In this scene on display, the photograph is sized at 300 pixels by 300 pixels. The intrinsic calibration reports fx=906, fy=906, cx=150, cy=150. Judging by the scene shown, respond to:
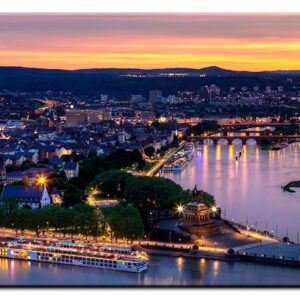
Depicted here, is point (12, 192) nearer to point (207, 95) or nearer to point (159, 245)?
point (159, 245)

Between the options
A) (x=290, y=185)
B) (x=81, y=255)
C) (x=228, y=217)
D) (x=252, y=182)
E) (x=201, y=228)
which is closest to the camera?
(x=81, y=255)

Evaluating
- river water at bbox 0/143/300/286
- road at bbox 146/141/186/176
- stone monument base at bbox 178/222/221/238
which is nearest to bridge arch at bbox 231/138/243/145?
road at bbox 146/141/186/176

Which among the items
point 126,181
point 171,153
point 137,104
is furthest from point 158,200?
point 137,104

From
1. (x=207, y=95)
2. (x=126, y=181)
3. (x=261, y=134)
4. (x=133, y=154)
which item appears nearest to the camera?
(x=126, y=181)

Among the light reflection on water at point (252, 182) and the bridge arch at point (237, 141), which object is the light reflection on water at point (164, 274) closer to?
the light reflection on water at point (252, 182)

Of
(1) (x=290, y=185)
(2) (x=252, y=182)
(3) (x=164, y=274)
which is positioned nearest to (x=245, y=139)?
(2) (x=252, y=182)

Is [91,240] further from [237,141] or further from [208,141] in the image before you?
[237,141]
